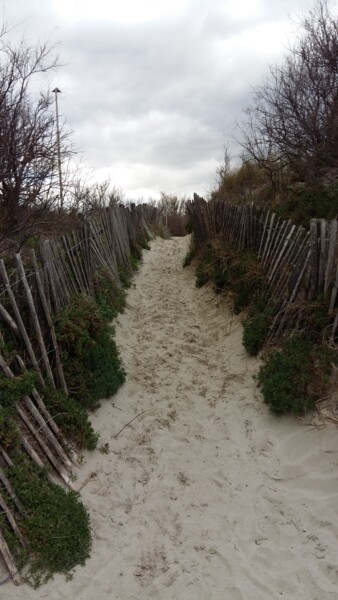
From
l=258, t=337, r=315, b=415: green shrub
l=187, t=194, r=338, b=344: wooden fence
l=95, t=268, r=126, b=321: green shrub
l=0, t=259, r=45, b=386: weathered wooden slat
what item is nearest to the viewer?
l=0, t=259, r=45, b=386: weathered wooden slat

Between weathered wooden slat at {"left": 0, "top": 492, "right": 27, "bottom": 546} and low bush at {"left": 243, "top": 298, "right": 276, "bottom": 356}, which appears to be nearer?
weathered wooden slat at {"left": 0, "top": 492, "right": 27, "bottom": 546}

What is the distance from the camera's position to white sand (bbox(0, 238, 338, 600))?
2.85 m

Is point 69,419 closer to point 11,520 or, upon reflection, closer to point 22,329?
point 22,329

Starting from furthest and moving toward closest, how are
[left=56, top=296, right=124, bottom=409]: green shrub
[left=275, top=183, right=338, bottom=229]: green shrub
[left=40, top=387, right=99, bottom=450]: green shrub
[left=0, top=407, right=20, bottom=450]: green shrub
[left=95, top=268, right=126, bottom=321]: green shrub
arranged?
1. [left=275, top=183, right=338, bottom=229]: green shrub
2. [left=95, top=268, right=126, bottom=321]: green shrub
3. [left=56, top=296, right=124, bottom=409]: green shrub
4. [left=40, top=387, right=99, bottom=450]: green shrub
5. [left=0, top=407, right=20, bottom=450]: green shrub

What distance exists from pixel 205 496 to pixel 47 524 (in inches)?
50.2

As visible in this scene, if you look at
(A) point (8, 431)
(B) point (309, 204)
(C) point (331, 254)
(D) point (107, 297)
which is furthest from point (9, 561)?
(B) point (309, 204)

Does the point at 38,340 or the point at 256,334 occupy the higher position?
the point at 38,340

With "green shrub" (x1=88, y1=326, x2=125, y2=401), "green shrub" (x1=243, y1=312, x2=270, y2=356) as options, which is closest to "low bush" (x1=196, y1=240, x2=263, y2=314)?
"green shrub" (x1=243, y1=312, x2=270, y2=356)

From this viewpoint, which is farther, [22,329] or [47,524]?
[22,329]

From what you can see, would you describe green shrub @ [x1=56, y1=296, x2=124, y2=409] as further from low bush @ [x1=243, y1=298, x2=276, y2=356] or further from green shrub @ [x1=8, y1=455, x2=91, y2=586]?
low bush @ [x1=243, y1=298, x2=276, y2=356]

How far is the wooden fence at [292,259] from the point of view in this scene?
4.50 m

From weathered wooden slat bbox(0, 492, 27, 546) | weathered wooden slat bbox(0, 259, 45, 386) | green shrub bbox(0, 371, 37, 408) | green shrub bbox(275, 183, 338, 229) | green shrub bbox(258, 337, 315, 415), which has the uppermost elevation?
green shrub bbox(275, 183, 338, 229)

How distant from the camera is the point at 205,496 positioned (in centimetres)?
362

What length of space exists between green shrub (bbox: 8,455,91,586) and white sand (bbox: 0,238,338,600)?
10 centimetres
